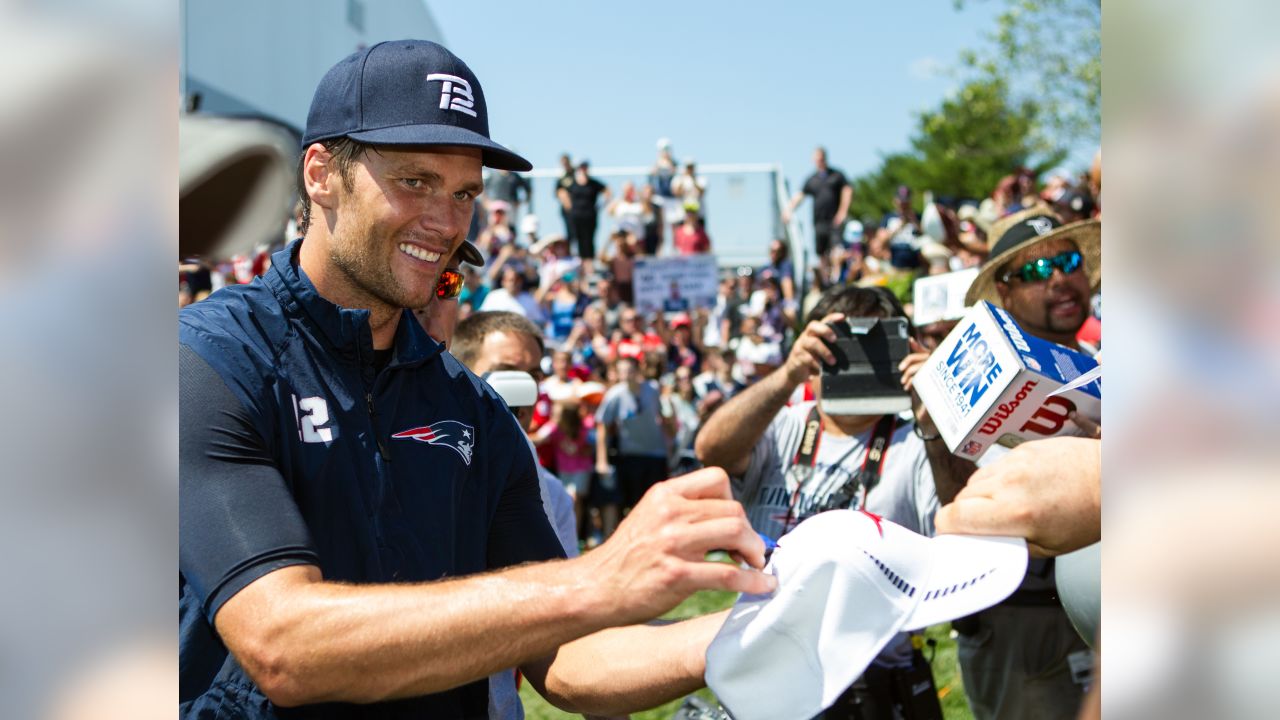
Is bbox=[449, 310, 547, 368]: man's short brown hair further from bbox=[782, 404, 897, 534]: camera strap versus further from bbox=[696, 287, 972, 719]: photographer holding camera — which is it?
bbox=[782, 404, 897, 534]: camera strap

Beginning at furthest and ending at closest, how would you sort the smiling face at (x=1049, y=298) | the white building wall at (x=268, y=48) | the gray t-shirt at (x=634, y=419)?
1. the gray t-shirt at (x=634, y=419)
2. the white building wall at (x=268, y=48)
3. the smiling face at (x=1049, y=298)

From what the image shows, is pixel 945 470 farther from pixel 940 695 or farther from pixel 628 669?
pixel 940 695

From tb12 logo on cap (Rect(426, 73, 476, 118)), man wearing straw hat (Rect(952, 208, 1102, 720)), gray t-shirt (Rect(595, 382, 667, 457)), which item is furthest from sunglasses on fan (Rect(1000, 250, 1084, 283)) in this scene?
gray t-shirt (Rect(595, 382, 667, 457))

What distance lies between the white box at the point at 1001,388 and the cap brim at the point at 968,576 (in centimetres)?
94

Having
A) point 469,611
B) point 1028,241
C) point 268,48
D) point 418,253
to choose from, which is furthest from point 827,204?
point 469,611

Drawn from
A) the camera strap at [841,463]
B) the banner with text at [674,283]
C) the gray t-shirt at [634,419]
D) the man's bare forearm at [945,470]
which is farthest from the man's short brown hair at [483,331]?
the banner with text at [674,283]

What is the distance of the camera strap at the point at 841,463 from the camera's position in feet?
14.5

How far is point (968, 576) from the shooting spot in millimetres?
1780

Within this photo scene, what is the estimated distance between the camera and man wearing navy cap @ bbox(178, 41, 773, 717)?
1.54m

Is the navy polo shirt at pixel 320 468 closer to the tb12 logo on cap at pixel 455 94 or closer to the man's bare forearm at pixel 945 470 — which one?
the tb12 logo on cap at pixel 455 94

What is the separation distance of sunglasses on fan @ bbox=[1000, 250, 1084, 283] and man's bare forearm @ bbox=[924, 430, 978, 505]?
0.80 metres
